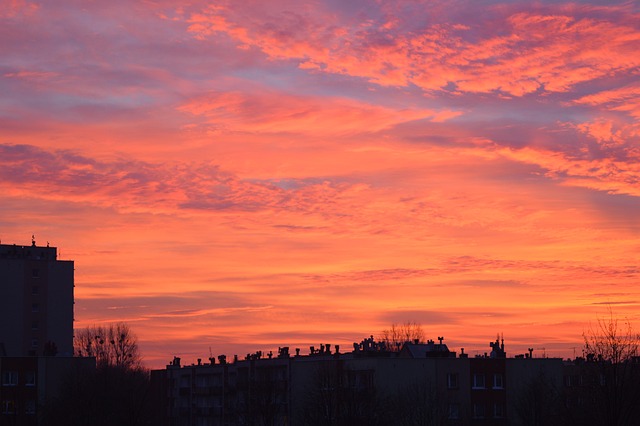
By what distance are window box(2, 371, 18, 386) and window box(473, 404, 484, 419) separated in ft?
193

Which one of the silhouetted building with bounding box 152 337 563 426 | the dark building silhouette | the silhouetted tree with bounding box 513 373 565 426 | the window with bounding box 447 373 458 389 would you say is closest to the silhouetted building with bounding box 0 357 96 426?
the silhouetted building with bounding box 152 337 563 426

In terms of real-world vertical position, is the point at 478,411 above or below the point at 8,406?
below

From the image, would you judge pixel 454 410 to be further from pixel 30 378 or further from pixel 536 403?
pixel 30 378

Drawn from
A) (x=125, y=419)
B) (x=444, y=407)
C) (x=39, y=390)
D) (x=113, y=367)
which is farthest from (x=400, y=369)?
(x=113, y=367)

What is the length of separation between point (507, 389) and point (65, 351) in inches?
3330

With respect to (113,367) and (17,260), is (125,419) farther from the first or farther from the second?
(17,260)

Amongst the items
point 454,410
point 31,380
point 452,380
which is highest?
point 31,380

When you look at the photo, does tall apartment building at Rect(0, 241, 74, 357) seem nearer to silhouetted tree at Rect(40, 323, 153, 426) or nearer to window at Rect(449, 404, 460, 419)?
silhouetted tree at Rect(40, 323, 153, 426)

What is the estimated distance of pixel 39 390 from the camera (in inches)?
5207

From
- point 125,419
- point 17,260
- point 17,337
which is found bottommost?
point 125,419

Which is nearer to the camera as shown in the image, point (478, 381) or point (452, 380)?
point (452, 380)

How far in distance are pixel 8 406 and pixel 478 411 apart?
2354 inches

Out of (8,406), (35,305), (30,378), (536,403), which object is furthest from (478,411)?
(35,305)

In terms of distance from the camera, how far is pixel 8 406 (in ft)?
424
